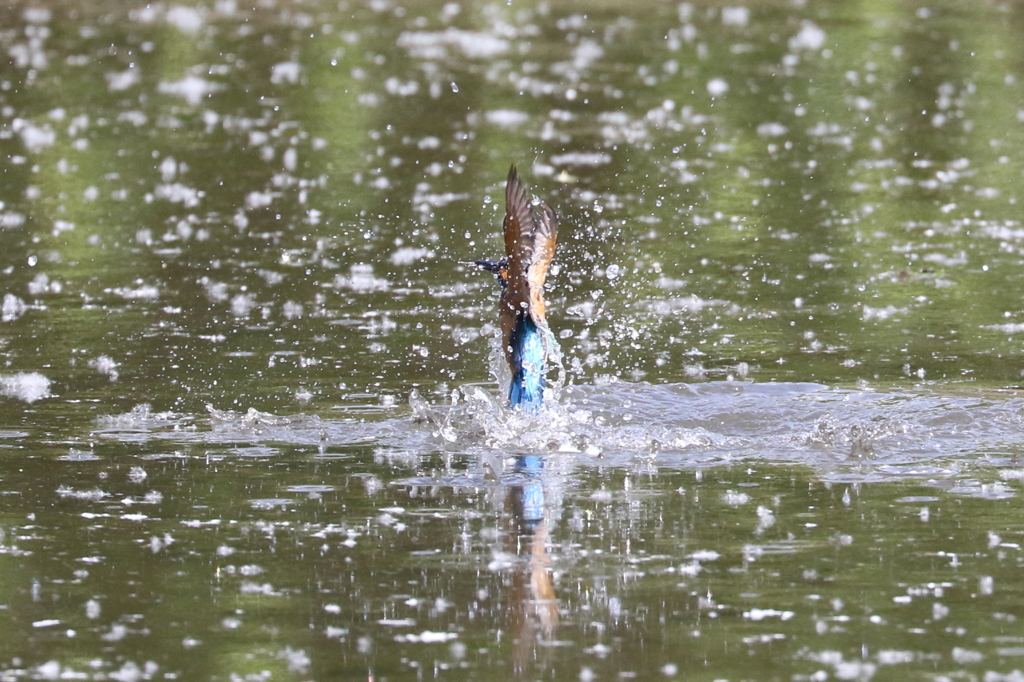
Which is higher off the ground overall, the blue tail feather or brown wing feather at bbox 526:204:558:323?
brown wing feather at bbox 526:204:558:323

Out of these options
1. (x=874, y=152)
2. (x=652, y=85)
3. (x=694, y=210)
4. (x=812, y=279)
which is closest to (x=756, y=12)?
(x=652, y=85)

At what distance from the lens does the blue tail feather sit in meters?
9.40

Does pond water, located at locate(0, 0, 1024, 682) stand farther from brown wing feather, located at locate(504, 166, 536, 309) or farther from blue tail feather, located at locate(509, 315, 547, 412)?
brown wing feather, located at locate(504, 166, 536, 309)

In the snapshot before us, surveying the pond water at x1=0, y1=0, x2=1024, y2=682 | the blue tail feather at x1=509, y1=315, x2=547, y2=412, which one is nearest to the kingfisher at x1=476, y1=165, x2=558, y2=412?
the blue tail feather at x1=509, y1=315, x2=547, y2=412

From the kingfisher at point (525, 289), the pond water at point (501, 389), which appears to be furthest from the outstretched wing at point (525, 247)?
the pond water at point (501, 389)

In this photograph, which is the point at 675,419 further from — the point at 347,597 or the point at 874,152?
the point at 874,152

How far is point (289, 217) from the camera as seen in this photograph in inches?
649

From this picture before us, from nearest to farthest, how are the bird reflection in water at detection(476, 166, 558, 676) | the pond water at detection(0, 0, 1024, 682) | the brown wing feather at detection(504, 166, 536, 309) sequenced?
the pond water at detection(0, 0, 1024, 682) < the bird reflection in water at detection(476, 166, 558, 676) < the brown wing feather at detection(504, 166, 536, 309)

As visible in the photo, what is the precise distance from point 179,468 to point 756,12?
2549cm

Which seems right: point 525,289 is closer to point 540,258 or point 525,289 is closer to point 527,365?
point 540,258

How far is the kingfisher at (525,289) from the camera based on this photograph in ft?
30.0

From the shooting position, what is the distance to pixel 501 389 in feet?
33.3

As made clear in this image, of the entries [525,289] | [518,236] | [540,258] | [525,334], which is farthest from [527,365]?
[518,236]

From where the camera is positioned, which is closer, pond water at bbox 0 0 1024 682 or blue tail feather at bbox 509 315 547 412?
pond water at bbox 0 0 1024 682
